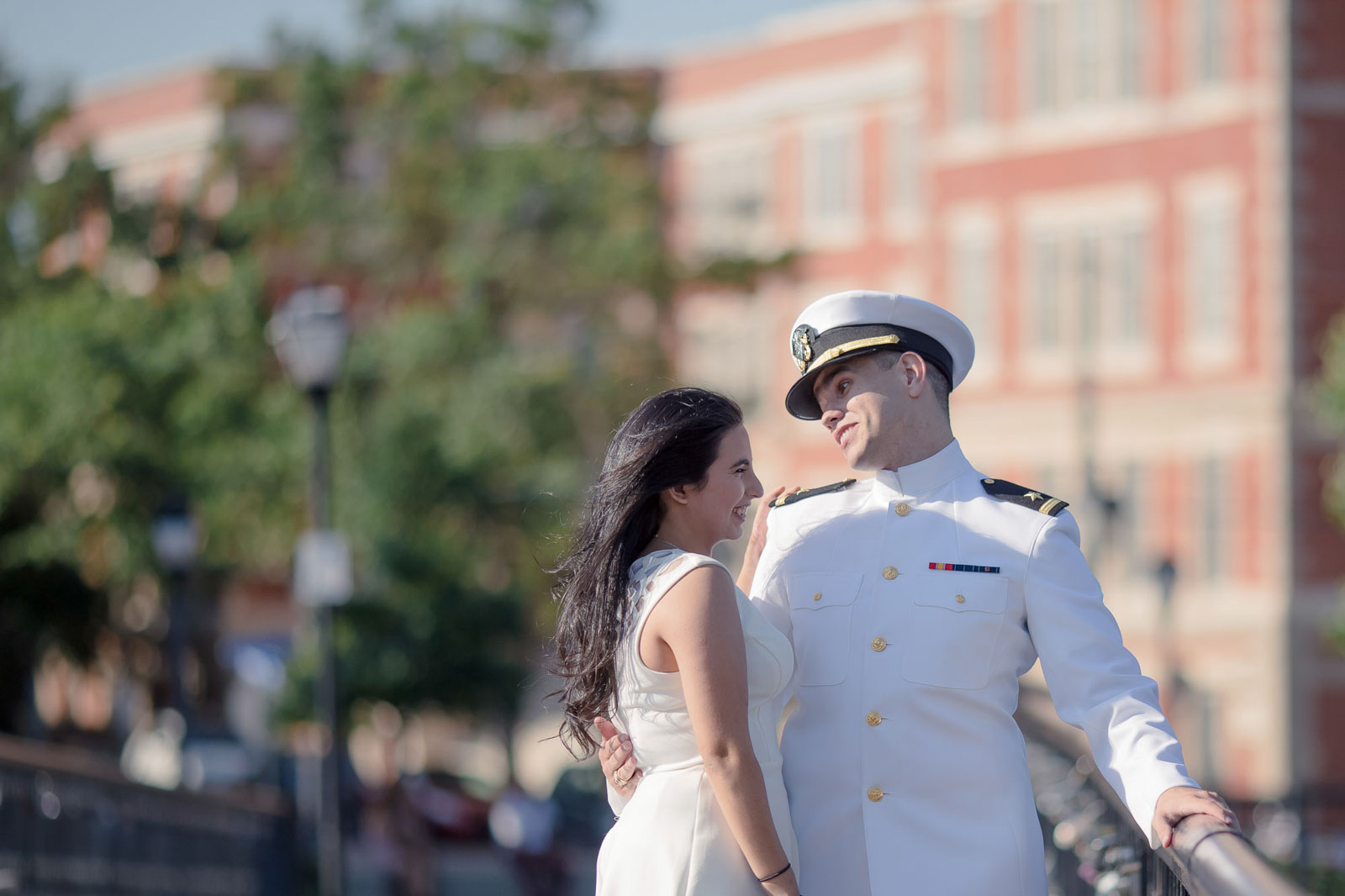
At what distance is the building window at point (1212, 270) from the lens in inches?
1323

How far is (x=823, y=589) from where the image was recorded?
13.6 ft

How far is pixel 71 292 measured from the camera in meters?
30.8

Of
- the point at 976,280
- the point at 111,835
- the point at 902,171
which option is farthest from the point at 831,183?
the point at 111,835

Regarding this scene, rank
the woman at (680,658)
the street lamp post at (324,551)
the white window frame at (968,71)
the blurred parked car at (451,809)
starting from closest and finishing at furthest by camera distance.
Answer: the woman at (680,658) → the street lamp post at (324,551) → the blurred parked car at (451,809) → the white window frame at (968,71)

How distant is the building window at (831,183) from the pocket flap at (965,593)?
121 feet

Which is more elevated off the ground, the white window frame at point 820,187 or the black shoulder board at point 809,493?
the white window frame at point 820,187

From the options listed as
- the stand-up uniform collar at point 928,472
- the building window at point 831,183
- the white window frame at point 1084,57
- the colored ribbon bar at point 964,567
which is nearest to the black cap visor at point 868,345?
the stand-up uniform collar at point 928,472

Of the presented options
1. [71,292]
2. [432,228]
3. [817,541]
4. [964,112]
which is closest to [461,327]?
[432,228]

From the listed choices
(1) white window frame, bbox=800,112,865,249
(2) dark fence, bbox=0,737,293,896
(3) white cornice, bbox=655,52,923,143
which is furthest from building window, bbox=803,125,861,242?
(2) dark fence, bbox=0,737,293,896

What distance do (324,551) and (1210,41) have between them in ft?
78.2

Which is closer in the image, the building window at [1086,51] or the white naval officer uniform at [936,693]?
the white naval officer uniform at [936,693]

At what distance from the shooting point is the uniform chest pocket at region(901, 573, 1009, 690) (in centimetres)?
394

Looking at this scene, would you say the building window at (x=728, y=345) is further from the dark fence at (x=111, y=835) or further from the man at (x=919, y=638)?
the man at (x=919, y=638)

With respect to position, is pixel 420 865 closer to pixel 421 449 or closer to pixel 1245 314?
pixel 421 449
